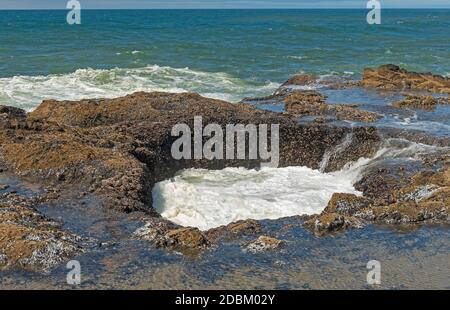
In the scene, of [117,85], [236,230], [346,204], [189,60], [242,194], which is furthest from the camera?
Result: [189,60]

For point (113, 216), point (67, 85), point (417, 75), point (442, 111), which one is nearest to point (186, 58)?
point (67, 85)

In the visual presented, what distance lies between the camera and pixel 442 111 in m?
17.5

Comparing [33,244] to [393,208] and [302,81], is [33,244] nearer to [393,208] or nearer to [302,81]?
[393,208]

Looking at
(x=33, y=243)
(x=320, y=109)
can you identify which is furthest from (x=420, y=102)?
(x=33, y=243)

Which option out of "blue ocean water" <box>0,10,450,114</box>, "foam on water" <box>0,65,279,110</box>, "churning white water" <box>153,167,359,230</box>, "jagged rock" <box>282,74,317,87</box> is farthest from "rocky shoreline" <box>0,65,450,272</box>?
"blue ocean water" <box>0,10,450,114</box>

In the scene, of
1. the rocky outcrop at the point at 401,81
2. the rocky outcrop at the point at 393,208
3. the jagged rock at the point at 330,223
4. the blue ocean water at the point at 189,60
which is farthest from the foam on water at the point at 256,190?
the blue ocean water at the point at 189,60

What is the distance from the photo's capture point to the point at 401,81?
2202 centimetres

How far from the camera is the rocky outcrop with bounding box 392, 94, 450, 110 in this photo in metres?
17.9

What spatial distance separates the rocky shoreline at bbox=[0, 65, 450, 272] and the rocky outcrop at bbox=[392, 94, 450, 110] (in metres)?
0.06

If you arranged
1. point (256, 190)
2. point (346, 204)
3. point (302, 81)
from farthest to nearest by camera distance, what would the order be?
point (302, 81)
point (256, 190)
point (346, 204)

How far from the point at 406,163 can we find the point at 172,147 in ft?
18.5

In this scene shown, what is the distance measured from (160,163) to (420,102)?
9.55 meters

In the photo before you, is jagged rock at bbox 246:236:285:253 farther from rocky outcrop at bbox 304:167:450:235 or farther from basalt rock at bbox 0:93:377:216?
basalt rock at bbox 0:93:377:216

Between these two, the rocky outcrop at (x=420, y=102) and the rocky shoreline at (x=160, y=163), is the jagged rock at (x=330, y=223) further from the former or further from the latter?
the rocky outcrop at (x=420, y=102)
